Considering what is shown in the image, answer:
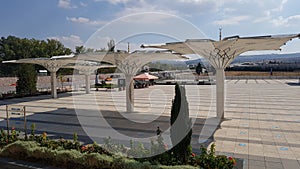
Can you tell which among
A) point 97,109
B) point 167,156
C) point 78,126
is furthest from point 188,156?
point 97,109

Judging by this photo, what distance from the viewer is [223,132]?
25.8 ft

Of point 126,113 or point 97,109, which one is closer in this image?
point 126,113

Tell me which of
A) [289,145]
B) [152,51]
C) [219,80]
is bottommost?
[289,145]

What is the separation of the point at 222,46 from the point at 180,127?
5.54 meters

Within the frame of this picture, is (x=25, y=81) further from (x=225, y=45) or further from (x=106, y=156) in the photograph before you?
(x=106, y=156)

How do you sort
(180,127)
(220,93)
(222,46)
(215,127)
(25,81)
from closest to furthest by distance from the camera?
1. (180,127)
2. (215,127)
3. (222,46)
4. (220,93)
5. (25,81)

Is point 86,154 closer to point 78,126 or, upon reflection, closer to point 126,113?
point 78,126

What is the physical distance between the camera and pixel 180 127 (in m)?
4.54

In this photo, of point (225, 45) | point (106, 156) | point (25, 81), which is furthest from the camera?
point (25, 81)

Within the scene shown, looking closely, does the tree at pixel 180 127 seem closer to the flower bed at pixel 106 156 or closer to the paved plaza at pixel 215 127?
the flower bed at pixel 106 156

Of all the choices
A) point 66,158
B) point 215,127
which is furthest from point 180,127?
point 215,127

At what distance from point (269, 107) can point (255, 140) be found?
6309 mm

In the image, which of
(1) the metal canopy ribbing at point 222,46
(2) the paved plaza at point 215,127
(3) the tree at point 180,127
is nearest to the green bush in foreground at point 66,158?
(3) the tree at point 180,127

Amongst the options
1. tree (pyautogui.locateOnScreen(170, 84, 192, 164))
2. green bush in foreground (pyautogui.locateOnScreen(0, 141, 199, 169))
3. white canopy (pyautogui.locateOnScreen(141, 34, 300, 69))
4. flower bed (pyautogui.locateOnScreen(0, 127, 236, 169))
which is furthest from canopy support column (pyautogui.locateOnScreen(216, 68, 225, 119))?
green bush in foreground (pyautogui.locateOnScreen(0, 141, 199, 169))
